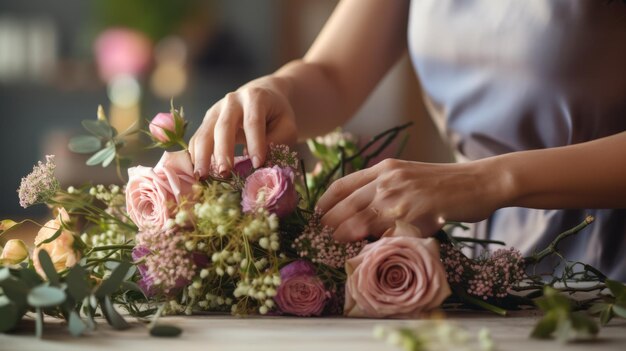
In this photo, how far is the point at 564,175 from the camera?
85 cm

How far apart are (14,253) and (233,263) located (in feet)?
0.73

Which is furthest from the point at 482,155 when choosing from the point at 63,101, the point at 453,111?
the point at 63,101

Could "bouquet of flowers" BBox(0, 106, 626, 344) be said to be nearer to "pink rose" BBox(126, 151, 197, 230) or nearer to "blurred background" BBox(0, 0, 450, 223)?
"pink rose" BBox(126, 151, 197, 230)

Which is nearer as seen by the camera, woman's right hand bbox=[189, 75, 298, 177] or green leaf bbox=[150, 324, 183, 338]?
green leaf bbox=[150, 324, 183, 338]

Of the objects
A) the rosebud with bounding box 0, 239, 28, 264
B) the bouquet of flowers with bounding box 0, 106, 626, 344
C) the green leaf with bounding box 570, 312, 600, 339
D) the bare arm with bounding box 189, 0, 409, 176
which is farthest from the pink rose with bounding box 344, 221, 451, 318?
the rosebud with bounding box 0, 239, 28, 264

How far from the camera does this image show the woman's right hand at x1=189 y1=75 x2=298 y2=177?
83 centimetres

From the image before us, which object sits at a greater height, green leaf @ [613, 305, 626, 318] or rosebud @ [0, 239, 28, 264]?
rosebud @ [0, 239, 28, 264]

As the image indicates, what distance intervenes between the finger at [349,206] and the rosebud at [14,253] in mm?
306

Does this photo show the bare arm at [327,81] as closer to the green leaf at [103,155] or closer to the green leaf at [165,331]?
the green leaf at [103,155]

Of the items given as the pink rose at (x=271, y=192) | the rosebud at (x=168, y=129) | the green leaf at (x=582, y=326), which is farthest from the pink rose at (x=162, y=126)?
the green leaf at (x=582, y=326)

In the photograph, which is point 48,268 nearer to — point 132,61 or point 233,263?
point 233,263

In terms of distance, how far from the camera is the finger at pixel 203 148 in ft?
2.69

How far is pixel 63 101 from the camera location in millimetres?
4730

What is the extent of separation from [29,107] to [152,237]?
14.0 ft
